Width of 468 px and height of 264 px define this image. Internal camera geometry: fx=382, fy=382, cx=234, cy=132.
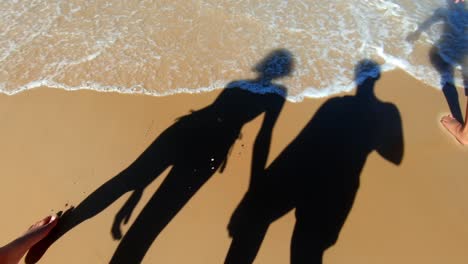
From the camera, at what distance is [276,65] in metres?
5.81

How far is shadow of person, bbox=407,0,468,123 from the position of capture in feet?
17.6

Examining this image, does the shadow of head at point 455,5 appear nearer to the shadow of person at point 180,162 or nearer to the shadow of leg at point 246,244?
the shadow of person at point 180,162

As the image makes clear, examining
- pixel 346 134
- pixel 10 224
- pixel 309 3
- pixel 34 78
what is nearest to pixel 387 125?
pixel 346 134

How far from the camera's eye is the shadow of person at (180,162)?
3.93 m

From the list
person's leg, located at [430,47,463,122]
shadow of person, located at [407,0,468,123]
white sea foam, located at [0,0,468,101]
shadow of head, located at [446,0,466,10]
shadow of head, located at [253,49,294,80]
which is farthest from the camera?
shadow of head, located at [446,0,466,10]

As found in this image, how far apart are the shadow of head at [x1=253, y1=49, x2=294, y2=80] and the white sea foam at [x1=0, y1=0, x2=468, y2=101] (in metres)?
0.11

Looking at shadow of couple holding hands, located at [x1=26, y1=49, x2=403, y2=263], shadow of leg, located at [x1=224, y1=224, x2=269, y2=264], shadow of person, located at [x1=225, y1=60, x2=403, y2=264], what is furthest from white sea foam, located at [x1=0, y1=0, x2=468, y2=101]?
shadow of leg, located at [x1=224, y1=224, x2=269, y2=264]

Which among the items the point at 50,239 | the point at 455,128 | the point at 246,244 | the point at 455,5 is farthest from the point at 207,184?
the point at 455,5

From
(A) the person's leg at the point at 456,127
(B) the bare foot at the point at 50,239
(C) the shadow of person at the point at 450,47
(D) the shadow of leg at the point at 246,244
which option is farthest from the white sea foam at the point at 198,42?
(D) the shadow of leg at the point at 246,244

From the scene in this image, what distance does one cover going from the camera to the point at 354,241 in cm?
388

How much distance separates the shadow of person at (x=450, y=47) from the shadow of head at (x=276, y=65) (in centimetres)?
212

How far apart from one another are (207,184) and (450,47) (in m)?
4.58

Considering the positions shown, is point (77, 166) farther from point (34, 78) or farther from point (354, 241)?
point (354, 241)

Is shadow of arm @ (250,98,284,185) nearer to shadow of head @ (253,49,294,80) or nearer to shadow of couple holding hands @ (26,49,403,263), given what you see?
shadow of couple holding hands @ (26,49,403,263)
